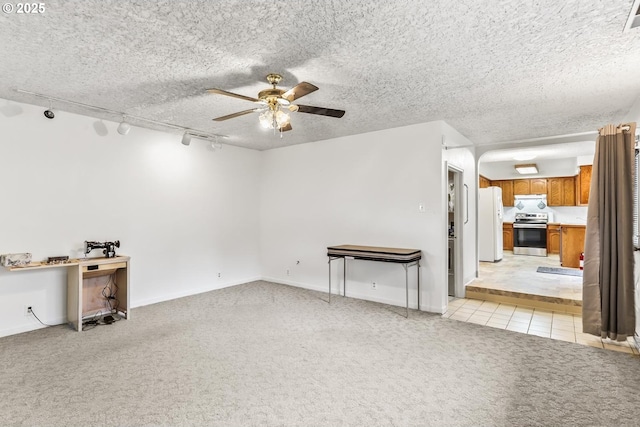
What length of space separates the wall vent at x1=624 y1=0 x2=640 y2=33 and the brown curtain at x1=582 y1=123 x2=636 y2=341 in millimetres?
1393

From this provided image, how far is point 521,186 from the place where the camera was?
898 cm

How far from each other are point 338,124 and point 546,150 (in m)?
4.72

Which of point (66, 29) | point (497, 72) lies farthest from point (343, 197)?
point (66, 29)

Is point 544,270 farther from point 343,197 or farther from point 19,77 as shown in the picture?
point 19,77

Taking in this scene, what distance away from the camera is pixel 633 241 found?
126 inches

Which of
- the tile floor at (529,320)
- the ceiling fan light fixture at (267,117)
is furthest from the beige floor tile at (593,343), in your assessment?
the ceiling fan light fixture at (267,117)

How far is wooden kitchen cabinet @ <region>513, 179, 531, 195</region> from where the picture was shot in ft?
29.1

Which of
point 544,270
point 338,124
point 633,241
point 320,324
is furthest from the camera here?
point 544,270

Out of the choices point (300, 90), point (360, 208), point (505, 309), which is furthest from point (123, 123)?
point (505, 309)

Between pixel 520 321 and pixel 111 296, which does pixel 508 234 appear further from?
pixel 111 296

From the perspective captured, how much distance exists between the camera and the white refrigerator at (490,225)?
7602 mm

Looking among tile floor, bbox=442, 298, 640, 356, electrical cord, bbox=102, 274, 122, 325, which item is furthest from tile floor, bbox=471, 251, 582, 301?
electrical cord, bbox=102, 274, 122, 325

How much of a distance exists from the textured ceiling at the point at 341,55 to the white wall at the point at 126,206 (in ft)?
1.84

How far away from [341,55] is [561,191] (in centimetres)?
835
